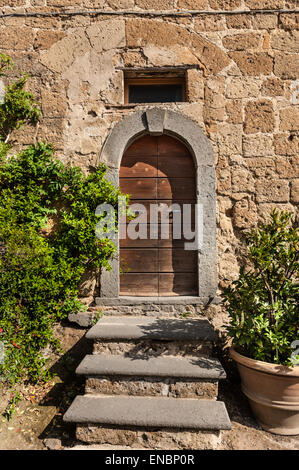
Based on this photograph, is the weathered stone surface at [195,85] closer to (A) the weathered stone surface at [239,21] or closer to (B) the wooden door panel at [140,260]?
(A) the weathered stone surface at [239,21]

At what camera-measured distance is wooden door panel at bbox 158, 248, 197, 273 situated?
10.5 feet

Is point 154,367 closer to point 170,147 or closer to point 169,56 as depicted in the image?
point 170,147

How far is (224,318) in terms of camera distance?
3010mm

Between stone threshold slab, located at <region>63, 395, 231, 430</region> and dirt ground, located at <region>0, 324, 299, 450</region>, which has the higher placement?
stone threshold slab, located at <region>63, 395, 231, 430</region>

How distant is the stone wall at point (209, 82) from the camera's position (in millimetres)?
3113

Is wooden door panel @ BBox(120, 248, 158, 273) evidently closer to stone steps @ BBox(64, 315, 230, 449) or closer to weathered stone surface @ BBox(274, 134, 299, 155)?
stone steps @ BBox(64, 315, 230, 449)

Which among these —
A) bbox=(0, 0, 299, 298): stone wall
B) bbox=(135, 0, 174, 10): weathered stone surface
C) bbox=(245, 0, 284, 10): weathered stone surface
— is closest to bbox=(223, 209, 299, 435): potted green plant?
bbox=(0, 0, 299, 298): stone wall

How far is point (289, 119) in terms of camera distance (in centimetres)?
313

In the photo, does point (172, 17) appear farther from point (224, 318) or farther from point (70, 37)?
point (224, 318)

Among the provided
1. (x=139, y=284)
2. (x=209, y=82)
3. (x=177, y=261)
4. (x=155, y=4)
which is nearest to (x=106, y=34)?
(x=155, y=4)

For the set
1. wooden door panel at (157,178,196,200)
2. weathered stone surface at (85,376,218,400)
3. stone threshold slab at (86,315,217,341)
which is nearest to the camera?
weathered stone surface at (85,376,218,400)

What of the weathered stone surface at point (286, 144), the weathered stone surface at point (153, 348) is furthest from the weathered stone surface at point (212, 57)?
the weathered stone surface at point (153, 348)

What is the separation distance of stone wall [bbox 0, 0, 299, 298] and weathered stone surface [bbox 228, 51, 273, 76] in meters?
0.01

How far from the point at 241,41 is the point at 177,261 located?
2.62m
